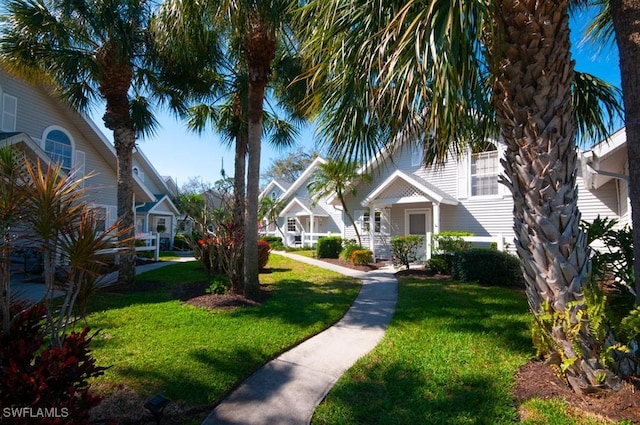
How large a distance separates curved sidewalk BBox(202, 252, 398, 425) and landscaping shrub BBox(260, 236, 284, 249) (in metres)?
20.6

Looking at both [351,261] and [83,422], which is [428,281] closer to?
[351,261]

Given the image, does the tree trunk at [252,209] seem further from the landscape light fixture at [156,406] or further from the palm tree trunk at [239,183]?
the landscape light fixture at [156,406]

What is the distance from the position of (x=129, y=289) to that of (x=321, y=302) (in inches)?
230

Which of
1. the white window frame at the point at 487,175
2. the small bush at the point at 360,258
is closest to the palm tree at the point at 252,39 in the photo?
the small bush at the point at 360,258

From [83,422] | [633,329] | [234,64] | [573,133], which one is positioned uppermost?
[234,64]

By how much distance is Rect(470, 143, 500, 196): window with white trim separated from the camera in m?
14.0

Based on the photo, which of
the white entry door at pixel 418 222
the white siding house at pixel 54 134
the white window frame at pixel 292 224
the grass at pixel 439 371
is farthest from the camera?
the white window frame at pixel 292 224

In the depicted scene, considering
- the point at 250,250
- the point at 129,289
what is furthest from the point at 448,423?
the point at 129,289

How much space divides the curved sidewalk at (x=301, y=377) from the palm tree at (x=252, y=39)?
293 cm

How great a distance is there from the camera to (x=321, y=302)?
7.73 m

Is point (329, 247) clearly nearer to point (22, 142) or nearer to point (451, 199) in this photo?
point (451, 199)

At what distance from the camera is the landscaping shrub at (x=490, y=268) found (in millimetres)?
9453

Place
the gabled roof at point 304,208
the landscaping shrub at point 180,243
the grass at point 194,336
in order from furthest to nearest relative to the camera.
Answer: the landscaping shrub at point 180,243 < the gabled roof at point 304,208 < the grass at point 194,336

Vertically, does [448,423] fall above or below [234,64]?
below
